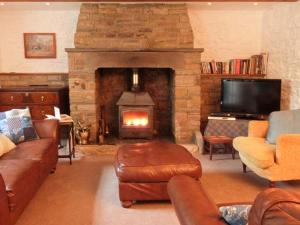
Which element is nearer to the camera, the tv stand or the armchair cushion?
the armchair cushion

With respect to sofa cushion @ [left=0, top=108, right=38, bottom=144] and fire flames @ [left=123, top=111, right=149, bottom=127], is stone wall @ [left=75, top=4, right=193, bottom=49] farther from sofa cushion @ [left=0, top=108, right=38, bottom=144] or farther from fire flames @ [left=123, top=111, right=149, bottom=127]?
sofa cushion @ [left=0, top=108, right=38, bottom=144]

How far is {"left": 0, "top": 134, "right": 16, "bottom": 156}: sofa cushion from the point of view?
3274 millimetres

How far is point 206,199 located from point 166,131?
4084 millimetres

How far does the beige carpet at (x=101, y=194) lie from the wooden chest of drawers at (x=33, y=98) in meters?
1.12

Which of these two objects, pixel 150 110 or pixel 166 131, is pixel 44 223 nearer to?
pixel 150 110

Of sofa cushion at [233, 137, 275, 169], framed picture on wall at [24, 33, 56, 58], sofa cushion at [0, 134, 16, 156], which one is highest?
framed picture on wall at [24, 33, 56, 58]

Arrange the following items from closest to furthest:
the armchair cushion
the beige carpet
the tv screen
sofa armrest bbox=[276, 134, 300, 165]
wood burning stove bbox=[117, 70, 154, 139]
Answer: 1. the armchair cushion
2. the beige carpet
3. sofa armrest bbox=[276, 134, 300, 165]
4. the tv screen
5. wood burning stove bbox=[117, 70, 154, 139]

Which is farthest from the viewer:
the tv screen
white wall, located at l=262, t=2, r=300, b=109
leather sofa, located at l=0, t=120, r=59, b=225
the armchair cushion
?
the tv screen

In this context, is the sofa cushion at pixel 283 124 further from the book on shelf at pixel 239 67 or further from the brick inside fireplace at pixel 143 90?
the brick inside fireplace at pixel 143 90

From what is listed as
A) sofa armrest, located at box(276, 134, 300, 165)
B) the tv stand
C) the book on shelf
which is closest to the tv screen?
the tv stand

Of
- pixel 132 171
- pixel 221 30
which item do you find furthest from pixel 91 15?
pixel 132 171

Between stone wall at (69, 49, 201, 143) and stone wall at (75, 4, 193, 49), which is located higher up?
stone wall at (75, 4, 193, 49)

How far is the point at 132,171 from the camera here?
2.93 meters

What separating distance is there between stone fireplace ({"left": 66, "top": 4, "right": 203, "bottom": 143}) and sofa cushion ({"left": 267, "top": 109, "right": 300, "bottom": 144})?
1.50m
